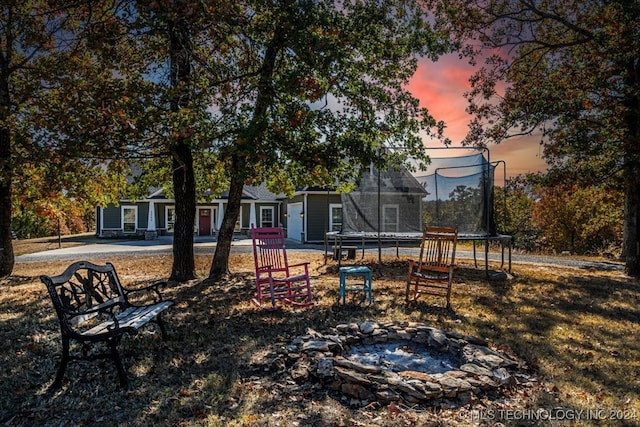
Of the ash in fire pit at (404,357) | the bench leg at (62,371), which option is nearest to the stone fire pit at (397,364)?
the ash in fire pit at (404,357)

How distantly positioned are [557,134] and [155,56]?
9.76 metres

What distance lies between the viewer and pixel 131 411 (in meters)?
2.91

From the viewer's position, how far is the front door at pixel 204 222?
24578mm

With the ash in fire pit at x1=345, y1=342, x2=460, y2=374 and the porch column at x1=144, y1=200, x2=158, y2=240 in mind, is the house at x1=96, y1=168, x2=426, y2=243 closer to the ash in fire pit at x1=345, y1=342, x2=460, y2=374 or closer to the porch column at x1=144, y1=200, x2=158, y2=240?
the porch column at x1=144, y1=200, x2=158, y2=240

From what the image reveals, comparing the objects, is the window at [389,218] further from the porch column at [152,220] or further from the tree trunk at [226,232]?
the porch column at [152,220]

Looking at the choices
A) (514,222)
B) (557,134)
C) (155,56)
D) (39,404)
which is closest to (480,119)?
(557,134)

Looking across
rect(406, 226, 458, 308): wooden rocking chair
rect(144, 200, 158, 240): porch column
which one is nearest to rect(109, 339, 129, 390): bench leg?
rect(406, 226, 458, 308): wooden rocking chair

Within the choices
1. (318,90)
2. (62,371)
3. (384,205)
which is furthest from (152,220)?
(62,371)

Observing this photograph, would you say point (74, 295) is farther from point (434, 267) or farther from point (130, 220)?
point (130, 220)

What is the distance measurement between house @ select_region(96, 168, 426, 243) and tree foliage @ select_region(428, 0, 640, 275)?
9.30 ft

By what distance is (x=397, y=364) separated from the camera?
3.80 m

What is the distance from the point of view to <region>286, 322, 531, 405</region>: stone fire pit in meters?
3.11

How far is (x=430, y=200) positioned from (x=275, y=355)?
810 centimetres

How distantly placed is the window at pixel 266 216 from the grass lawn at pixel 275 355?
671 inches
